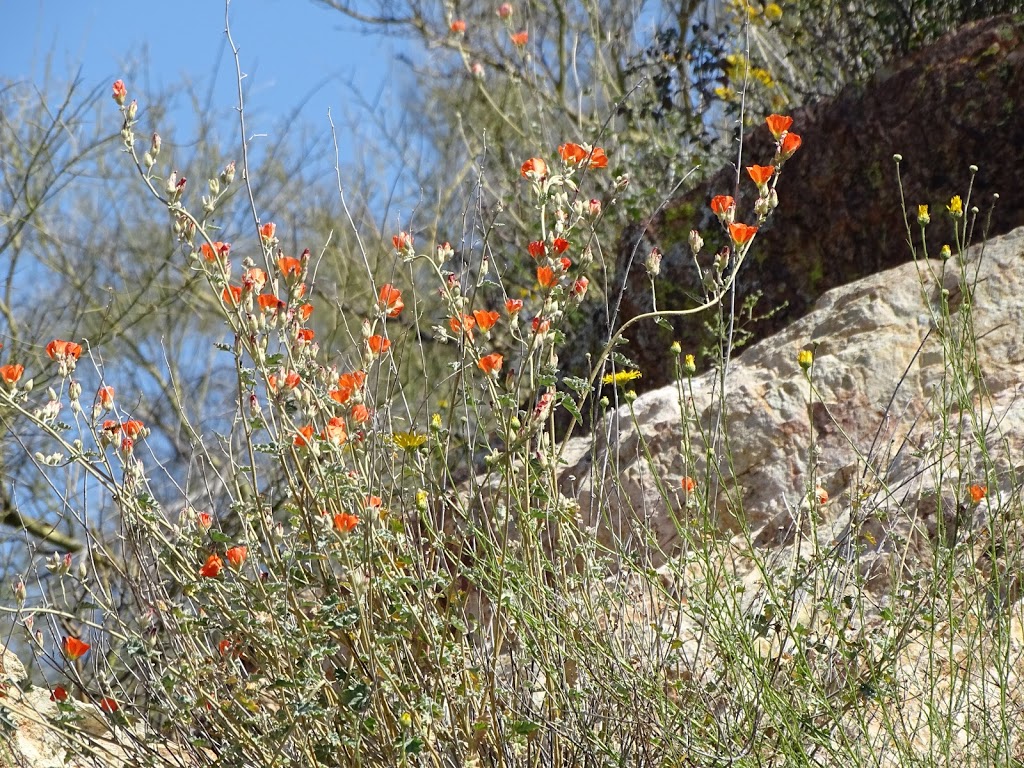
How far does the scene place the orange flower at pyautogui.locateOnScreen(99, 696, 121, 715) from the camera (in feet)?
7.48

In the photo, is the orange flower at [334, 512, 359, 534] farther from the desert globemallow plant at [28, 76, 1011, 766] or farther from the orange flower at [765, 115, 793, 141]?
the orange flower at [765, 115, 793, 141]

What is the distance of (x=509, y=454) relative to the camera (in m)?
2.11

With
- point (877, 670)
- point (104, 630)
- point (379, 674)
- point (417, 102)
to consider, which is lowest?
point (877, 670)

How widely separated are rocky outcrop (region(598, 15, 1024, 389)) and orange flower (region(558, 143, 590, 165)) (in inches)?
76.2

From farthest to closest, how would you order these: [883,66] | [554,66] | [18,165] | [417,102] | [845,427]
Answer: [417,102]
[554,66]
[18,165]
[883,66]
[845,427]

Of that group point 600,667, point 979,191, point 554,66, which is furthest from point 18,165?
point 600,667

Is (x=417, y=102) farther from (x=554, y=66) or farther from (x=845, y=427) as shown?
(x=845, y=427)

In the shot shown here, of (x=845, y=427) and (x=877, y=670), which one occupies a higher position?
(x=845, y=427)

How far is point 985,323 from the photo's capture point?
3518 mm

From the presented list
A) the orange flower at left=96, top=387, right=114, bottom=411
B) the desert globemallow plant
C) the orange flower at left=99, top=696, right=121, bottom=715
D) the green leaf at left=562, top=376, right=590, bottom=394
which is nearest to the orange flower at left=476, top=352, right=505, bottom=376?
the desert globemallow plant

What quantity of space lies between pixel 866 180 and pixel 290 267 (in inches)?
117

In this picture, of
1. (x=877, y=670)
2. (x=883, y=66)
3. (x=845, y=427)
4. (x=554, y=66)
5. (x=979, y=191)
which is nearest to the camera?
(x=877, y=670)

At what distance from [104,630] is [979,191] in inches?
135

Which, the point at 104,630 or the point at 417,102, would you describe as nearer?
the point at 104,630
